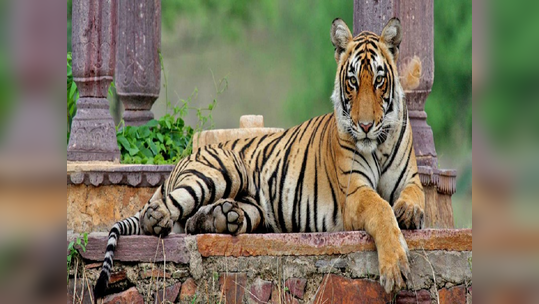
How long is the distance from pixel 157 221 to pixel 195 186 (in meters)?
0.63

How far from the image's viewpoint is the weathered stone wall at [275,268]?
3.83 metres

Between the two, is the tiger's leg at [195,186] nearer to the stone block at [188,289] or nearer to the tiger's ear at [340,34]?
the stone block at [188,289]

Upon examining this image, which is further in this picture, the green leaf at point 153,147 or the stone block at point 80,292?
the green leaf at point 153,147

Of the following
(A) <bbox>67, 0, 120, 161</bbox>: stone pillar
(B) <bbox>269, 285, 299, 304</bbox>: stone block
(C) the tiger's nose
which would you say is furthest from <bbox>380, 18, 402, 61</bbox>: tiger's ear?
(A) <bbox>67, 0, 120, 161</bbox>: stone pillar

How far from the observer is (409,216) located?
3951 millimetres

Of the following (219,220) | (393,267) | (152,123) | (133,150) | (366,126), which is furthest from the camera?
(152,123)

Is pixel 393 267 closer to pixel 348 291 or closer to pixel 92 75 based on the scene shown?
pixel 348 291

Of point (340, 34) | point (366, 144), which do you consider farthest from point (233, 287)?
point (340, 34)

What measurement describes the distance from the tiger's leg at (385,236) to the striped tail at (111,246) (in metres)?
1.39

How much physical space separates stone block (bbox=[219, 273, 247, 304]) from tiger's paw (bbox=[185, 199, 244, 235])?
26 centimetres

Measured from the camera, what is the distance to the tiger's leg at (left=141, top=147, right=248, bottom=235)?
4.04 meters

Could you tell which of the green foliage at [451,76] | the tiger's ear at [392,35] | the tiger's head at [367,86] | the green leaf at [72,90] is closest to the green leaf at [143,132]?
the green leaf at [72,90]
